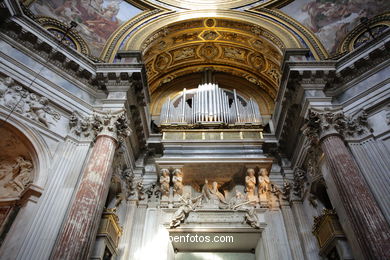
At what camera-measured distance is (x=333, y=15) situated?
390 inches

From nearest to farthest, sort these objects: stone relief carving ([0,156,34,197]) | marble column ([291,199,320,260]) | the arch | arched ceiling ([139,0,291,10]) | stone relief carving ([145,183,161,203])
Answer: stone relief carving ([0,156,34,197]) < marble column ([291,199,320,260]) < stone relief carving ([145,183,161,203]) < the arch < arched ceiling ([139,0,291,10])

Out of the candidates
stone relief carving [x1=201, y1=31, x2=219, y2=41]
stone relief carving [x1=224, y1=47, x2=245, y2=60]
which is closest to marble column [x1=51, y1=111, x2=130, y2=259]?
stone relief carving [x1=201, y1=31, x2=219, y2=41]

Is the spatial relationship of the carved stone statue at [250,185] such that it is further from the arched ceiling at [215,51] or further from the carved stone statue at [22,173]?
the carved stone statue at [22,173]

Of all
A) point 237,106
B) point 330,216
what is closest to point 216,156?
point 237,106

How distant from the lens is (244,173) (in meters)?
9.04

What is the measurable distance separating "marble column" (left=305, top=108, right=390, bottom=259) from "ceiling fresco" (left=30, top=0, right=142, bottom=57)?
687 cm

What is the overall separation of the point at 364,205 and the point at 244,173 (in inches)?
154

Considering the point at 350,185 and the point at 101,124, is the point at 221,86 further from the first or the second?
the point at 350,185

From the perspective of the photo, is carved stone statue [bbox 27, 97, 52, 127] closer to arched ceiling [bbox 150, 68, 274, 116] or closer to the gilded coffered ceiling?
the gilded coffered ceiling

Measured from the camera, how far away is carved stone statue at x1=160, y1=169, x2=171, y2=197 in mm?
8609

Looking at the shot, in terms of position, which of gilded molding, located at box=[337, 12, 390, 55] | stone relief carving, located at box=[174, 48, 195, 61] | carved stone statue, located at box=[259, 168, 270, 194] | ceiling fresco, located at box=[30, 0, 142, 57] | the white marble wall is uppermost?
stone relief carving, located at box=[174, 48, 195, 61]

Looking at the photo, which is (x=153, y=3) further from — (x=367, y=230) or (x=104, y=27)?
(x=367, y=230)

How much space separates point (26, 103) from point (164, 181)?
4.08 meters

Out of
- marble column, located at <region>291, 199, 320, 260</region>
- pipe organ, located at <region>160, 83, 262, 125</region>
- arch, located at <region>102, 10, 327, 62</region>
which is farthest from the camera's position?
pipe organ, located at <region>160, 83, 262, 125</region>
